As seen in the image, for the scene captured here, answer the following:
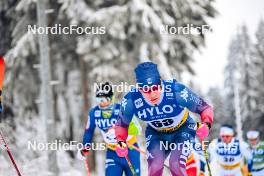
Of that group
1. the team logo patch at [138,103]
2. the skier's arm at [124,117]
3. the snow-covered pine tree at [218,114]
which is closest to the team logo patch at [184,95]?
the team logo patch at [138,103]

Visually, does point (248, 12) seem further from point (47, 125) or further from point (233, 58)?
point (47, 125)

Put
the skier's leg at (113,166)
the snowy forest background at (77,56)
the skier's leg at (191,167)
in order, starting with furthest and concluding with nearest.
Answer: the snowy forest background at (77,56), the skier's leg at (113,166), the skier's leg at (191,167)

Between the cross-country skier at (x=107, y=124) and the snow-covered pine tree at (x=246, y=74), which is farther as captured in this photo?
the snow-covered pine tree at (x=246, y=74)

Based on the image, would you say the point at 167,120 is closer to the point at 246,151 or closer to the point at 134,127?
the point at 134,127

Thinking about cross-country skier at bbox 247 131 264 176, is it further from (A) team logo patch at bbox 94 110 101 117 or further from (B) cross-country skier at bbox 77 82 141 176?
(A) team logo patch at bbox 94 110 101 117

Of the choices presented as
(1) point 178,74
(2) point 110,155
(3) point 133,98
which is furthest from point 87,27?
(3) point 133,98

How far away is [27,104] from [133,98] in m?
12.8

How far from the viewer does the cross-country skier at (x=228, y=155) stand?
1127 centimetres

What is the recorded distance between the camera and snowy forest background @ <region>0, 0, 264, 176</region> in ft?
49.5

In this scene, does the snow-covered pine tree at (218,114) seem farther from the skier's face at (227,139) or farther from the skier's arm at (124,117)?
the skier's arm at (124,117)

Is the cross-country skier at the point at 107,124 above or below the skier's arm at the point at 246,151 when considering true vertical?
above

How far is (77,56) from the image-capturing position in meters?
18.2

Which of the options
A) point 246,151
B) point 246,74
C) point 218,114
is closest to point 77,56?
point 246,151

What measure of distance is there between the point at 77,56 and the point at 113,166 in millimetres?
11096
